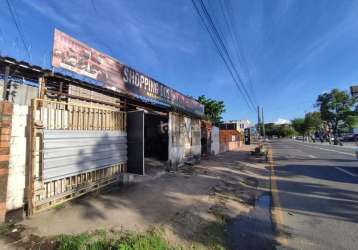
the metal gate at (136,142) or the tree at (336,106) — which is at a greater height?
the tree at (336,106)

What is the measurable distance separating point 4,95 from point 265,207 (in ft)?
24.7

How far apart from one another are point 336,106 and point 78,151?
5678cm

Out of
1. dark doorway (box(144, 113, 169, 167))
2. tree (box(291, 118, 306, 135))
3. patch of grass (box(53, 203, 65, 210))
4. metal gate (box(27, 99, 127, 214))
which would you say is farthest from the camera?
tree (box(291, 118, 306, 135))

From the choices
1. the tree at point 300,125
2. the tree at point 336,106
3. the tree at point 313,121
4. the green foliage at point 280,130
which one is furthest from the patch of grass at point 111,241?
the green foliage at point 280,130

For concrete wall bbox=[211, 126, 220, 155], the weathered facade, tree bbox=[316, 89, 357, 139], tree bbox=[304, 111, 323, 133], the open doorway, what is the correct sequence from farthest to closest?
tree bbox=[304, 111, 323, 133], tree bbox=[316, 89, 357, 139], concrete wall bbox=[211, 126, 220, 155], the open doorway, the weathered facade

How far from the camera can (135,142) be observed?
301 inches

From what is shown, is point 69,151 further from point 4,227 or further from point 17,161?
point 4,227

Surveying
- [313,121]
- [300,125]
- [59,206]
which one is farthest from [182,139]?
[300,125]

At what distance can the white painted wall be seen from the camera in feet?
13.9

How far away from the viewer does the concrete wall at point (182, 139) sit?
423 inches

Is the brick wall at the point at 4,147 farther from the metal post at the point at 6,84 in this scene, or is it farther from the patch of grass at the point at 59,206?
the metal post at the point at 6,84

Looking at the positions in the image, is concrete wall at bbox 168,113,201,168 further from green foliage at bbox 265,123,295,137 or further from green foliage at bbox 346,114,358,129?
green foliage at bbox 265,123,295,137

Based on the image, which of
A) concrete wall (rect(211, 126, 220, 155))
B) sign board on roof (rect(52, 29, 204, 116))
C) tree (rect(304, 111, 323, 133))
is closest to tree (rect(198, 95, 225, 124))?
concrete wall (rect(211, 126, 220, 155))

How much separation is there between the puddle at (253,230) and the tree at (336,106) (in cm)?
5057
